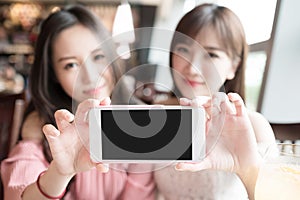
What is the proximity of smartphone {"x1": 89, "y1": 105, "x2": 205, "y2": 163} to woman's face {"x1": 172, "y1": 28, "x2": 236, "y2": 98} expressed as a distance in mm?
70

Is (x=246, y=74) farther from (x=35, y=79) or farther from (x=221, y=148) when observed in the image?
(x=35, y=79)

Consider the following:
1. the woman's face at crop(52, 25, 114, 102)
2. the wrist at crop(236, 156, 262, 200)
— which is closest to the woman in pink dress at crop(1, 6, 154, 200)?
the woman's face at crop(52, 25, 114, 102)

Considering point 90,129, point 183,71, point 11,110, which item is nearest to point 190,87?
point 183,71

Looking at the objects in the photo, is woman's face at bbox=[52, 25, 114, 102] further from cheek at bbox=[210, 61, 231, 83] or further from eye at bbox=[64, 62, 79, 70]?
cheek at bbox=[210, 61, 231, 83]

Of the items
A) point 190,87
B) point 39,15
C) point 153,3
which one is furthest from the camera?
point 39,15

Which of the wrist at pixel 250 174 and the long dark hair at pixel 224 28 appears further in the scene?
the long dark hair at pixel 224 28

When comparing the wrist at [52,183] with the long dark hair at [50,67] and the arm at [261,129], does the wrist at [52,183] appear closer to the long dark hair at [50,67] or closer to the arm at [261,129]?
the long dark hair at [50,67]

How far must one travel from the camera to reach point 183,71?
49cm

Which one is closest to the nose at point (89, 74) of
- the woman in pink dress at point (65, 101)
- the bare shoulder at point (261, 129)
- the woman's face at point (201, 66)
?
the woman in pink dress at point (65, 101)

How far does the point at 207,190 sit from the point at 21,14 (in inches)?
98.3

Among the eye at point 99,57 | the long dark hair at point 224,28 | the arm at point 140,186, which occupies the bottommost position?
the arm at point 140,186

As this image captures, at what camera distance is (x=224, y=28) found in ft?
1.89

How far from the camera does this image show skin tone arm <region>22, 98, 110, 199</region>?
35 centimetres

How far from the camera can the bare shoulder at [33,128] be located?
1.72ft
